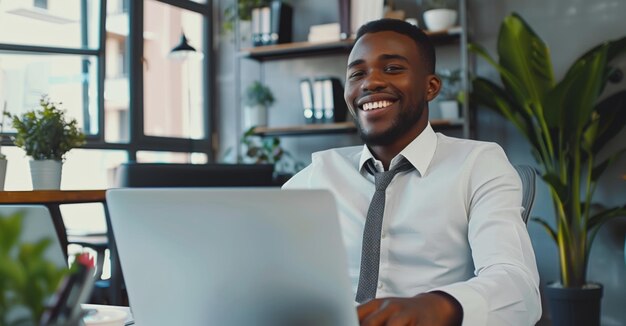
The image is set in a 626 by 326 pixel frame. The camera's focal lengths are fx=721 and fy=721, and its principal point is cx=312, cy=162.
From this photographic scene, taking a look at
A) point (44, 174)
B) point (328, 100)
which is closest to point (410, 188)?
point (44, 174)

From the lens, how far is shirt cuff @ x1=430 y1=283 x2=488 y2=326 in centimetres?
92

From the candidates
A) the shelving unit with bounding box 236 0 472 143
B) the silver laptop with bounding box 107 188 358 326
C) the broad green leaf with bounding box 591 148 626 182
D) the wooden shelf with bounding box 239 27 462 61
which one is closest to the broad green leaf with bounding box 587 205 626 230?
the broad green leaf with bounding box 591 148 626 182

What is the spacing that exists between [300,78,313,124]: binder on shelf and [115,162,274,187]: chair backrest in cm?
154

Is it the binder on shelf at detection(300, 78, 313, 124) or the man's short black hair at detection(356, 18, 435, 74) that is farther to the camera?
the binder on shelf at detection(300, 78, 313, 124)

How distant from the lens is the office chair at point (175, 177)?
6.89ft

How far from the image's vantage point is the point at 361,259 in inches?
52.7

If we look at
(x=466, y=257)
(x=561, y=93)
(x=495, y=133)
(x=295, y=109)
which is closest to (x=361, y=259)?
(x=466, y=257)

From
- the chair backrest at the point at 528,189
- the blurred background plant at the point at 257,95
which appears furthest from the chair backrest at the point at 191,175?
the blurred background plant at the point at 257,95

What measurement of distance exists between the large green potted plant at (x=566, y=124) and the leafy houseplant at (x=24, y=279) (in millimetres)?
2940

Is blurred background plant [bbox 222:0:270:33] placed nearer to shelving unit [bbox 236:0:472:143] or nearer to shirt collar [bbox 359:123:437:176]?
shelving unit [bbox 236:0:472:143]

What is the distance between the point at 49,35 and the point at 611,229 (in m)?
2.93

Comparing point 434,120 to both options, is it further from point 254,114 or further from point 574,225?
point 254,114

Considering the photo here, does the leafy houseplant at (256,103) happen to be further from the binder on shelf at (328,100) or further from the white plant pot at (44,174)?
the white plant pot at (44,174)

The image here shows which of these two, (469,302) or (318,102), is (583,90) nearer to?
(318,102)
